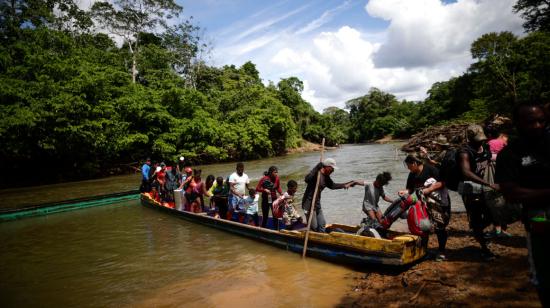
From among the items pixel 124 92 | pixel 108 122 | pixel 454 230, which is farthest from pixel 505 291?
pixel 124 92

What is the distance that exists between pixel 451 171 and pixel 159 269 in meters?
5.79

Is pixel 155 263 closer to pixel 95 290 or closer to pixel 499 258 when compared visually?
pixel 95 290

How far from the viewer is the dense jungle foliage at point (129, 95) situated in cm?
2378

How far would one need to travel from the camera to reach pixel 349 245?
5.67 m

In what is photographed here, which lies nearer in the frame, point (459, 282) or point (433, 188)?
point (459, 282)

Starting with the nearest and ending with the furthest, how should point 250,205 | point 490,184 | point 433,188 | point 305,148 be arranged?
1. point 490,184
2. point 433,188
3. point 250,205
4. point 305,148

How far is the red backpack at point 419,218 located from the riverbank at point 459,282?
0.56 metres

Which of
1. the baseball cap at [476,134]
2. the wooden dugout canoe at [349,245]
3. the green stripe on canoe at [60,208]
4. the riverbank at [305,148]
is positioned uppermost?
the riverbank at [305,148]

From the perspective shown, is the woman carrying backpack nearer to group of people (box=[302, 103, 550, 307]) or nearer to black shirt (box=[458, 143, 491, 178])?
group of people (box=[302, 103, 550, 307])

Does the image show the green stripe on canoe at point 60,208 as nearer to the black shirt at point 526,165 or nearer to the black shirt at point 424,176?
the black shirt at point 424,176

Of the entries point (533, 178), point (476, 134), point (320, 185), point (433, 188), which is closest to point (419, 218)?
point (433, 188)

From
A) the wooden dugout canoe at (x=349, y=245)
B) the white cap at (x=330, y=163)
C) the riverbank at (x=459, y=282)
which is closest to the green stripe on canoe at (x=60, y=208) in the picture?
the wooden dugout canoe at (x=349, y=245)

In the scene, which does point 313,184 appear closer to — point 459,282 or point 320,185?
point 320,185

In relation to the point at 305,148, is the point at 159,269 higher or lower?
lower
